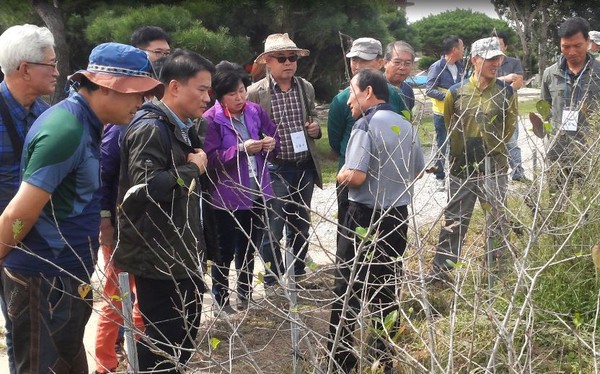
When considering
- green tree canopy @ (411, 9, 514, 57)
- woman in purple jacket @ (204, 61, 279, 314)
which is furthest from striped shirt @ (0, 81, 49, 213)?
green tree canopy @ (411, 9, 514, 57)

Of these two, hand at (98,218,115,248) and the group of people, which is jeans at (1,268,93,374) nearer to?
the group of people

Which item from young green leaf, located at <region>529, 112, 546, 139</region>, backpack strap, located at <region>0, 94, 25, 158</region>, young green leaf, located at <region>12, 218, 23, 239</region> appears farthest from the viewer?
backpack strap, located at <region>0, 94, 25, 158</region>

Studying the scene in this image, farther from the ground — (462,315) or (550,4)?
(462,315)

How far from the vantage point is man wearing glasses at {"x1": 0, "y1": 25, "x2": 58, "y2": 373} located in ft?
10.8

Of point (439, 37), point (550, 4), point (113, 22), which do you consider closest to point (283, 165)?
point (113, 22)

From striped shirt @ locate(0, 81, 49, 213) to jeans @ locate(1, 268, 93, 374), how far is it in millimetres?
599

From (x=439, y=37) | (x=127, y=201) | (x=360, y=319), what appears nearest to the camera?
(x=360, y=319)

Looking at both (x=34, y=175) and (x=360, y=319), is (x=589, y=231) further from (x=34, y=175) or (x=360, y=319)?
(x=34, y=175)

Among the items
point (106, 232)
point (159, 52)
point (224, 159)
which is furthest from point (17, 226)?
point (159, 52)

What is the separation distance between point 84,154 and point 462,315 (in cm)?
245

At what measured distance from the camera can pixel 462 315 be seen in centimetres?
433

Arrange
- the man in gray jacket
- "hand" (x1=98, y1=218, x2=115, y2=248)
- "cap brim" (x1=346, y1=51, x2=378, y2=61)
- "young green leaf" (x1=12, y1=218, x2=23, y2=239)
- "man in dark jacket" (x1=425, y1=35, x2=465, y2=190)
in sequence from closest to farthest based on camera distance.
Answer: "young green leaf" (x1=12, y1=218, x2=23, y2=239)
"hand" (x1=98, y1=218, x2=115, y2=248)
"cap brim" (x1=346, y1=51, x2=378, y2=61)
the man in gray jacket
"man in dark jacket" (x1=425, y1=35, x2=465, y2=190)

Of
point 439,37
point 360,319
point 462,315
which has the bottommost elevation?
point 439,37

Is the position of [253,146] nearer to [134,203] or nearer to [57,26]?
[134,203]
